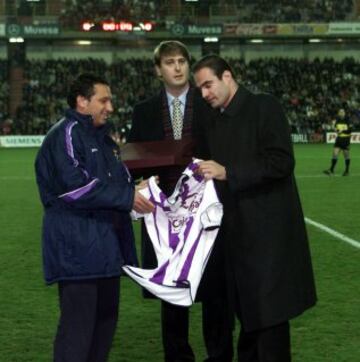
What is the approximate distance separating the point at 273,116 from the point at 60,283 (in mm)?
1397

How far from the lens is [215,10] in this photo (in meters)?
45.1

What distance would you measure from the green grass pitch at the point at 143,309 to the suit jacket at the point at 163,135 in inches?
36.3

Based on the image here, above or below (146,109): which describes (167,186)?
below

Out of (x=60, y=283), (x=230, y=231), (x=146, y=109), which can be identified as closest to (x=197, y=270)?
(x=230, y=231)

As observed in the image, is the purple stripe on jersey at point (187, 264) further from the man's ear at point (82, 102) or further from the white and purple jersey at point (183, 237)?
the man's ear at point (82, 102)

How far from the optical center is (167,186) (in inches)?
196

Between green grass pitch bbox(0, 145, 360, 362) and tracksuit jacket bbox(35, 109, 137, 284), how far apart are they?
1.79 metres

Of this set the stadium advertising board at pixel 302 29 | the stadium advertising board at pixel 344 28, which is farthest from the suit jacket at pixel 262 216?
the stadium advertising board at pixel 344 28

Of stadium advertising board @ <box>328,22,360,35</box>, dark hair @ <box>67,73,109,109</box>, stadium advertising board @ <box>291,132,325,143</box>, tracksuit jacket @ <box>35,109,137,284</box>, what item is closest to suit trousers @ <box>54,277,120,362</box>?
tracksuit jacket @ <box>35,109,137,284</box>

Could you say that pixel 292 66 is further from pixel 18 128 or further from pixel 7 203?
pixel 7 203

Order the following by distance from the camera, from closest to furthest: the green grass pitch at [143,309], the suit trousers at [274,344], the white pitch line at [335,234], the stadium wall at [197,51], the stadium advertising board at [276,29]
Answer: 1. the suit trousers at [274,344]
2. the green grass pitch at [143,309]
3. the white pitch line at [335,234]
4. the stadium advertising board at [276,29]
5. the stadium wall at [197,51]

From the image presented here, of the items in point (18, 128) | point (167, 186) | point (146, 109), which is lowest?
point (18, 128)

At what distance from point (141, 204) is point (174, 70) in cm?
112

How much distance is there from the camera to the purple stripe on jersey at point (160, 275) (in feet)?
14.4
